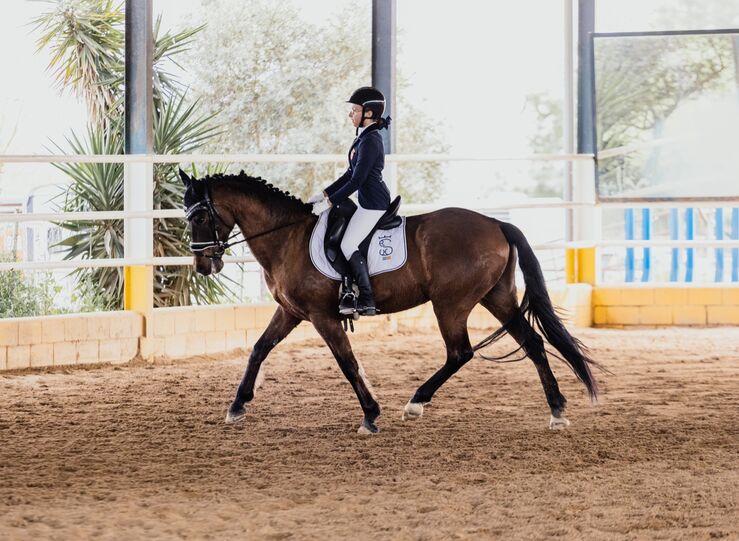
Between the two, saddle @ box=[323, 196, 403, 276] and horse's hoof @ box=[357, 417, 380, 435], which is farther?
saddle @ box=[323, 196, 403, 276]

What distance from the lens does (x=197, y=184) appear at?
610cm

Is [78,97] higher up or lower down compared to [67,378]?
higher up

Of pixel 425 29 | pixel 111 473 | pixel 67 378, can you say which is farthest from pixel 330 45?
pixel 111 473

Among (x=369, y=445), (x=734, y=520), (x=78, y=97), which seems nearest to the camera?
(x=734, y=520)

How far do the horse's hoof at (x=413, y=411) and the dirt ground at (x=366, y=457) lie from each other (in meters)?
0.10

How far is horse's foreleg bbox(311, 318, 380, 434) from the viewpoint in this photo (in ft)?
19.6

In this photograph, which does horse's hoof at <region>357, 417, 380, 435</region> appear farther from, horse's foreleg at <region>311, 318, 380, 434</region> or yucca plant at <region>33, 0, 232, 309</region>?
yucca plant at <region>33, 0, 232, 309</region>

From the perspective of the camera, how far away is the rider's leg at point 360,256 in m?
6.10

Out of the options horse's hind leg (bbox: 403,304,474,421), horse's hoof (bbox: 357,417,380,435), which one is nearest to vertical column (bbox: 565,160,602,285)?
horse's hind leg (bbox: 403,304,474,421)

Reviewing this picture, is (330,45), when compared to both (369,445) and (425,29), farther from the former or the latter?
(369,445)

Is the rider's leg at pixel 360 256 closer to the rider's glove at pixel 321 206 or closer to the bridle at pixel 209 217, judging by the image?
the rider's glove at pixel 321 206

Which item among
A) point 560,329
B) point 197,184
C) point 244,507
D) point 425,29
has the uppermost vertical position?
point 425,29

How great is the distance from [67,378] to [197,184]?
104 inches

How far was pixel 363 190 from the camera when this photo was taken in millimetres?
6164
